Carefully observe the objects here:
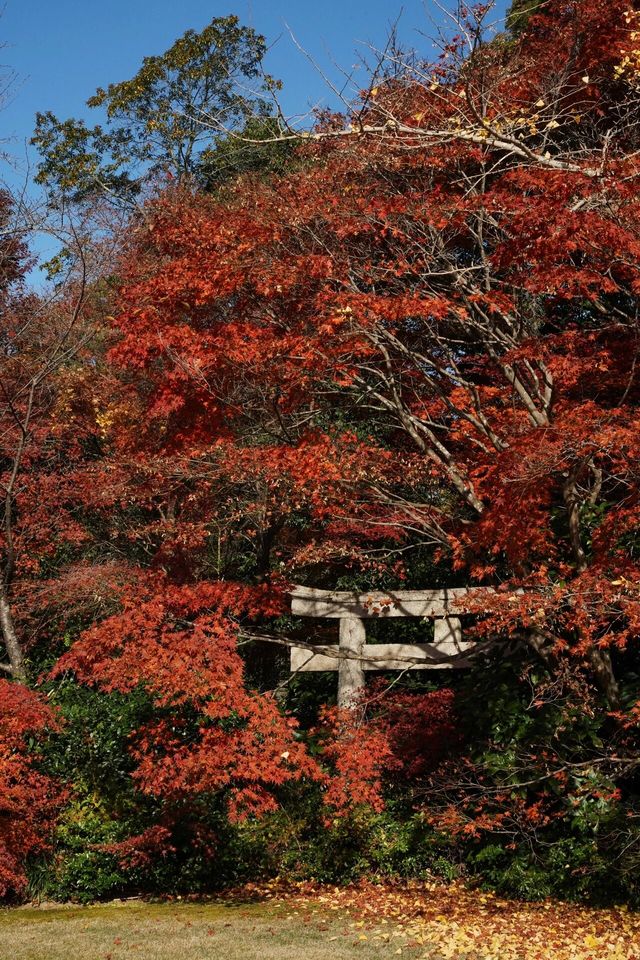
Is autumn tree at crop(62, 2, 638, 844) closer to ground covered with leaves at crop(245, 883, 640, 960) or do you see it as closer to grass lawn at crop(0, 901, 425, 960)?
ground covered with leaves at crop(245, 883, 640, 960)

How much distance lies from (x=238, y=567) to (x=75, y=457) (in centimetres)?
301

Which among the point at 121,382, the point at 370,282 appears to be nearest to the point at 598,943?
the point at 370,282

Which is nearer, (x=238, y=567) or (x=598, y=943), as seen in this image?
(x=598, y=943)

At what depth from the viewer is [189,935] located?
727 cm

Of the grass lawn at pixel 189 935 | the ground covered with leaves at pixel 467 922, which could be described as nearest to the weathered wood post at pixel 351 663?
the ground covered with leaves at pixel 467 922

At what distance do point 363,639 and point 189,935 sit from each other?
3.40 m

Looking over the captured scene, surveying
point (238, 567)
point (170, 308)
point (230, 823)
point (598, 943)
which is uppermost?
point (170, 308)

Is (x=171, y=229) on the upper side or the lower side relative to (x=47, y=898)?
upper

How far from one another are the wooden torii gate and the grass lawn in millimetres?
2248

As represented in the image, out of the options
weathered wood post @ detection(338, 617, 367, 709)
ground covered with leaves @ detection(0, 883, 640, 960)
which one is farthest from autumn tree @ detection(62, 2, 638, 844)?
ground covered with leaves @ detection(0, 883, 640, 960)

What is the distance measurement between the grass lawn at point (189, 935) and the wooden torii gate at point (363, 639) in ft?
7.37

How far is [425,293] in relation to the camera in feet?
27.2

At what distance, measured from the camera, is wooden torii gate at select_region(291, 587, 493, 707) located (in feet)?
30.2

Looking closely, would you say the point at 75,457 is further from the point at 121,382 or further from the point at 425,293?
the point at 425,293
